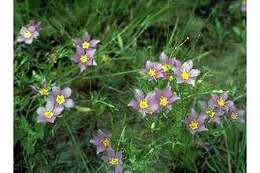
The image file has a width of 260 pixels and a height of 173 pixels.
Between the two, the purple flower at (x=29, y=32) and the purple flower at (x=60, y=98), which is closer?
the purple flower at (x=60, y=98)

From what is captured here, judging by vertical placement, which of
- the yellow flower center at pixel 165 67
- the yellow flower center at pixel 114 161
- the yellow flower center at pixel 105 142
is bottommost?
the yellow flower center at pixel 114 161

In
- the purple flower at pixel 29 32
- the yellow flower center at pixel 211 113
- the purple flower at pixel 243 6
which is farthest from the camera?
the purple flower at pixel 243 6

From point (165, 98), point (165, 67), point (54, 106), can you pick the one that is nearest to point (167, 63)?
point (165, 67)

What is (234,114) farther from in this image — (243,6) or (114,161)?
(243,6)

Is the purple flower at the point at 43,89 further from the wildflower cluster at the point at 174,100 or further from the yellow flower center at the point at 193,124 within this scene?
the yellow flower center at the point at 193,124

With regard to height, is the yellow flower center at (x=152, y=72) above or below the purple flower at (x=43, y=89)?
above

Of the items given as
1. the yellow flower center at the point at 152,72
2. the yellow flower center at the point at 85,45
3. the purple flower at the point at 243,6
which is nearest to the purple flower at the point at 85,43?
the yellow flower center at the point at 85,45

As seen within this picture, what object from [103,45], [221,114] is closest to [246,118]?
[221,114]
